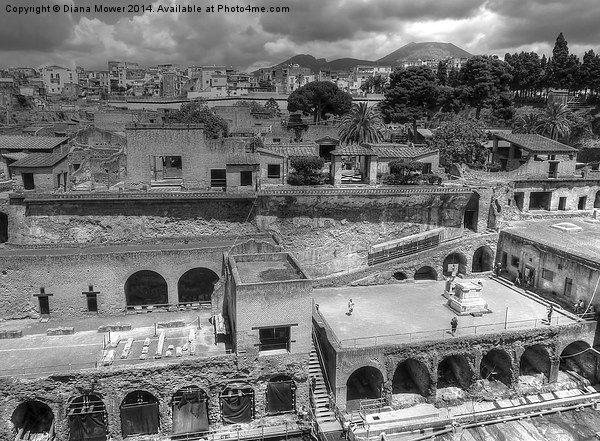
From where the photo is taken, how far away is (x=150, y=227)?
3916 centimetres

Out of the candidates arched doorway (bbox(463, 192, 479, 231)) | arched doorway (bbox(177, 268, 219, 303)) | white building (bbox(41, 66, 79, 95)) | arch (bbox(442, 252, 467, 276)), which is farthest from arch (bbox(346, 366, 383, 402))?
white building (bbox(41, 66, 79, 95))

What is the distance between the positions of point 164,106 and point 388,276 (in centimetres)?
7694

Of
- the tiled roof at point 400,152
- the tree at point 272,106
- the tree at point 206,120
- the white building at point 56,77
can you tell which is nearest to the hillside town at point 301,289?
the tiled roof at point 400,152

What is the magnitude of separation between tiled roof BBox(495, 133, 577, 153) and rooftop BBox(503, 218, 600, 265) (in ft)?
24.3

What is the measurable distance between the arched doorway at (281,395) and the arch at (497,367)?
487 inches

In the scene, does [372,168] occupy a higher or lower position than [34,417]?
higher

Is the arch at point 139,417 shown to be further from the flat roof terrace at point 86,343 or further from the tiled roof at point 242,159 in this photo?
the tiled roof at point 242,159

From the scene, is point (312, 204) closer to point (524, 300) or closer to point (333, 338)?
point (333, 338)

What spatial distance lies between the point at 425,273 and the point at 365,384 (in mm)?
13151

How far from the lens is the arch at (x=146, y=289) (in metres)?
35.3

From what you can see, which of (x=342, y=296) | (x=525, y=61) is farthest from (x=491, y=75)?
(x=342, y=296)

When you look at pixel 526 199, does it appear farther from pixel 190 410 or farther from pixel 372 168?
pixel 190 410

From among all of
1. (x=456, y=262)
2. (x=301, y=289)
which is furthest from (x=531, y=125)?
(x=301, y=289)

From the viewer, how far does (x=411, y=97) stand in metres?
72.4
